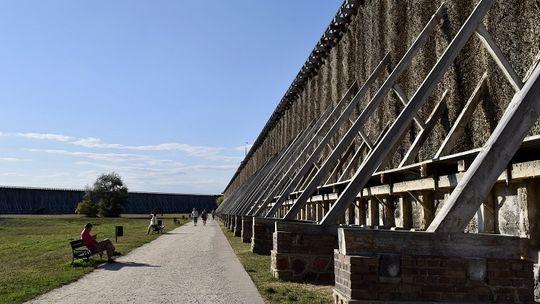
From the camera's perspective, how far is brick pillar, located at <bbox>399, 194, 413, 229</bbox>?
9.72 meters

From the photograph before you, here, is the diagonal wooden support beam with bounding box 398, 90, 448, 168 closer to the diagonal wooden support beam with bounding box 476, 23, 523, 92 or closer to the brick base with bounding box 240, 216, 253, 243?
the diagonal wooden support beam with bounding box 476, 23, 523, 92

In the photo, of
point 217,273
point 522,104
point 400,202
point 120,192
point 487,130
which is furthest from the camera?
point 120,192

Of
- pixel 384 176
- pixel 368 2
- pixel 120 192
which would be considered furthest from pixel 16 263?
pixel 120 192

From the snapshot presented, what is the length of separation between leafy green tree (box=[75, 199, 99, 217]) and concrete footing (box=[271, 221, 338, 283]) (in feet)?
253

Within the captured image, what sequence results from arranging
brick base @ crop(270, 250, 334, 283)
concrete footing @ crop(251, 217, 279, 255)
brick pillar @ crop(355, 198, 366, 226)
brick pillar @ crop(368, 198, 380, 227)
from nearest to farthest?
brick base @ crop(270, 250, 334, 283) → brick pillar @ crop(368, 198, 380, 227) → brick pillar @ crop(355, 198, 366, 226) → concrete footing @ crop(251, 217, 279, 255)

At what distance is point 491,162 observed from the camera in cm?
486

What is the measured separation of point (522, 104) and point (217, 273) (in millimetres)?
7822

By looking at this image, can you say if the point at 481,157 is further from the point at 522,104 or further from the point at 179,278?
the point at 179,278

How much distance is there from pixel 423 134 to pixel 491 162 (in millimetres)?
5047

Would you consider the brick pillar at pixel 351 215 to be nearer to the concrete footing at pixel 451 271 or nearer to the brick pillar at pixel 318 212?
the brick pillar at pixel 318 212

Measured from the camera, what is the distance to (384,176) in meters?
9.95

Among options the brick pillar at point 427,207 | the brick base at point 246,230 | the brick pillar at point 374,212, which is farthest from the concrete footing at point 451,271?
the brick base at point 246,230

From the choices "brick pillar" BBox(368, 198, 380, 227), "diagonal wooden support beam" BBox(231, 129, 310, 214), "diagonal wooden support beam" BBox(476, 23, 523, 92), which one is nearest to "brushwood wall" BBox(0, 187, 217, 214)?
"diagonal wooden support beam" BBox(231, 129, 310, 214)

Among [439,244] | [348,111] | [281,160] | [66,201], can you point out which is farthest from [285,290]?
[66,201]
